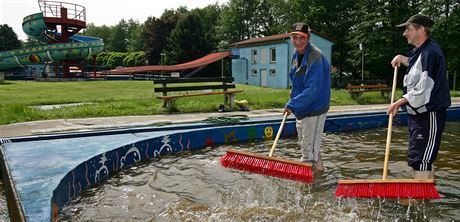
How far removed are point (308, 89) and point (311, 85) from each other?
0.20 feet

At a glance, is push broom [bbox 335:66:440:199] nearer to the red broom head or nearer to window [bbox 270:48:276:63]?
the red broom head

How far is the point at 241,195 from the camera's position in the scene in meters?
4.55

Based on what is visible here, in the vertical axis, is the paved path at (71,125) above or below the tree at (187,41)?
below

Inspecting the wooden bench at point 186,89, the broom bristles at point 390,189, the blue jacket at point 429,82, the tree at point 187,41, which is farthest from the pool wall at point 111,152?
the tree at point 187,41

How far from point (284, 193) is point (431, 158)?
5.27 ft

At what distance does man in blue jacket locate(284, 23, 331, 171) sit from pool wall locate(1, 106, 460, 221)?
247cm

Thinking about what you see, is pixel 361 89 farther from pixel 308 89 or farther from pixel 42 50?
pixel 42 50

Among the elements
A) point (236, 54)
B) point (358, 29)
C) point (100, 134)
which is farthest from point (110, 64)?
point (100, 134)

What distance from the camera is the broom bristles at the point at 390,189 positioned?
11.6ft

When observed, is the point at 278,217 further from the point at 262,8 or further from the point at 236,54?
the point at 262,8

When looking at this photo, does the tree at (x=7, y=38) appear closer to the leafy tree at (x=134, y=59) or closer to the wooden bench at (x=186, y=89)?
the leafy tree at (x=134, y=59)

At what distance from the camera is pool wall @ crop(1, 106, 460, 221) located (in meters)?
3.26

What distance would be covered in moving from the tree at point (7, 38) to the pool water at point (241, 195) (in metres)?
68.0

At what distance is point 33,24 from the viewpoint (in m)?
39.2
